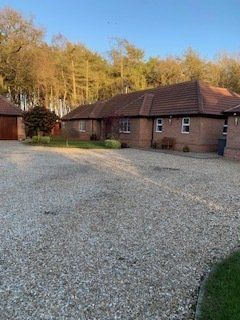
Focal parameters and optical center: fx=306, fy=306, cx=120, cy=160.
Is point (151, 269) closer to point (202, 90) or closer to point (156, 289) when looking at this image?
point (156, 289)

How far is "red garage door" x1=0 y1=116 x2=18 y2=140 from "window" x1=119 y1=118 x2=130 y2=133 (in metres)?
11.2

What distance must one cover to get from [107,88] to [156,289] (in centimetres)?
5073

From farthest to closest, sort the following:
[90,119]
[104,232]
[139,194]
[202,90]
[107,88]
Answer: [107,88] → [90,119] → [202,90] → [139,194] → [104,232]

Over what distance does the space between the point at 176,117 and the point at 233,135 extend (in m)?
6.18

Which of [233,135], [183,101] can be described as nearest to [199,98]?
[183,101]

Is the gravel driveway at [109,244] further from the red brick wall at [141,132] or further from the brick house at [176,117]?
the red brick wall at [141,132]

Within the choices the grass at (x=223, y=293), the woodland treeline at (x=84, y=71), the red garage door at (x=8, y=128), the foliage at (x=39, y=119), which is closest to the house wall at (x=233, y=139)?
the grass at (x=223, y=293)

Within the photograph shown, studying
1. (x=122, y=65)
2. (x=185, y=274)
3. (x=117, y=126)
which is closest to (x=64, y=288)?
(x=185, y=274)

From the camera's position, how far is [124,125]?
29.0 m

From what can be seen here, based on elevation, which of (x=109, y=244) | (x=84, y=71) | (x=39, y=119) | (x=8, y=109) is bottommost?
(x=109, y=244)

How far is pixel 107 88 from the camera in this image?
173 feet

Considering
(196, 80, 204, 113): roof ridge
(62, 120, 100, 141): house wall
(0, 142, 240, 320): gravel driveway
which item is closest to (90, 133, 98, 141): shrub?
(62, 120, 100, 141): house wall

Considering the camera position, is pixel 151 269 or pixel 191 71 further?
pixel 191 71

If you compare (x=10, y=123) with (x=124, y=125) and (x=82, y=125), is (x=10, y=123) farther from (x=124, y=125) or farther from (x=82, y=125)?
(x=124, y=125)
